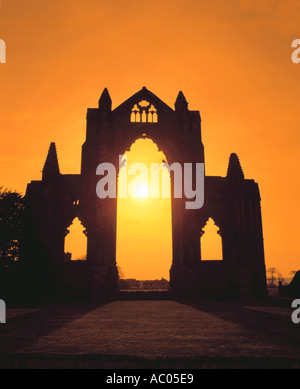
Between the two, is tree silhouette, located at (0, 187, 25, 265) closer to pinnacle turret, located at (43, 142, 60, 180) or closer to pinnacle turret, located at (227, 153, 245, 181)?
pinnacle turret, located at (43, 142, 60, 180)

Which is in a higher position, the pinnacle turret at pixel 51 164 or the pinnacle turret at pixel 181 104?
the pinnacle turret at pixel 181 104

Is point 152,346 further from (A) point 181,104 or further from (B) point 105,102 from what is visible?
(A) point 181,104

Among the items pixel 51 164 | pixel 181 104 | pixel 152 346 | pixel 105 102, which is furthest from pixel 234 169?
pixel 152 346

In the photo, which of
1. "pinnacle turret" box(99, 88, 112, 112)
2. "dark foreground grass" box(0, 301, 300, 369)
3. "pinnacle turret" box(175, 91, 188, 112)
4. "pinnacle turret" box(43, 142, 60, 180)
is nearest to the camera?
"dark foreground grass" box(0, 301, 300, 369)

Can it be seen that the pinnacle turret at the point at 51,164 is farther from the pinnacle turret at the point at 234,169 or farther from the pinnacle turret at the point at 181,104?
the pinnacle turret at the point at 234,169

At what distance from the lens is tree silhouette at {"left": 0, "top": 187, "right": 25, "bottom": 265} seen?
70.3 ft

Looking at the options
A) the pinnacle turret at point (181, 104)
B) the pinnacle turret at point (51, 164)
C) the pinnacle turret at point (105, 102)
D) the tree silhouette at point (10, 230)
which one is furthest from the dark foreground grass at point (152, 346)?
the pinnacle turret at point (181, 104)

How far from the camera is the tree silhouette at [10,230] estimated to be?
21427 mm

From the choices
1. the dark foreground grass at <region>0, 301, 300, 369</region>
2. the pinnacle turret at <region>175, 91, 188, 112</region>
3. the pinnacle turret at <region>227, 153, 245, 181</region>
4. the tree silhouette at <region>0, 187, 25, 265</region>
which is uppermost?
the pinnacle turret at <region>175, 91, 188, 112</region>

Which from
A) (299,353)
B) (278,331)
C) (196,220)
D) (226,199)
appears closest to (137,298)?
(196,220)

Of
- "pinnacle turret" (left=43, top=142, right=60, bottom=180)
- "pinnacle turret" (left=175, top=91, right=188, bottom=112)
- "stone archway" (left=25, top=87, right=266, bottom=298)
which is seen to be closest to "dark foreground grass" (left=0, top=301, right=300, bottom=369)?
"stone archway" (left=25, top=87, right=266, bottom=298)

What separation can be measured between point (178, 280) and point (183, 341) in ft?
51.8

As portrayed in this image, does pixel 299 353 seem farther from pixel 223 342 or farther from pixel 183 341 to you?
pixel 183 341

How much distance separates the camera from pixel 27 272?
68.2 feet
